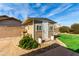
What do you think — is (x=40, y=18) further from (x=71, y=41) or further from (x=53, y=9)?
(x=71, y=41)

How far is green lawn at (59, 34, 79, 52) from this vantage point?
9.57 feet

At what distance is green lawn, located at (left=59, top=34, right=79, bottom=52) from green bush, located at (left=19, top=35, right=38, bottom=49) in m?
0.37

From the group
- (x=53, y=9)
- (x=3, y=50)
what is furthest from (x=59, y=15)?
(x=3, y=50)

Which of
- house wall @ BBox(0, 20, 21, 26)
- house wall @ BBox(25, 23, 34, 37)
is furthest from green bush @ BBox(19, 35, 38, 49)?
house wall @ BBox(0, 20, 21, 26)

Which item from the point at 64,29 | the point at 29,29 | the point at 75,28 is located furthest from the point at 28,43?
the point at 75,28

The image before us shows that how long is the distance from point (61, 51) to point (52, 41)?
0.60 ft

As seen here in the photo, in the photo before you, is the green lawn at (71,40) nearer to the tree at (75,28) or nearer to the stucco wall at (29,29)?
the tree at (75,28)

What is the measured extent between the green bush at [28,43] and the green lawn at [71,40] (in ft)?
1.21

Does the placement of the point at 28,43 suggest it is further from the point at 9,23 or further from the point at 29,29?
the point at 9,23

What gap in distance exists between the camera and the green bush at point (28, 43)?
290cm

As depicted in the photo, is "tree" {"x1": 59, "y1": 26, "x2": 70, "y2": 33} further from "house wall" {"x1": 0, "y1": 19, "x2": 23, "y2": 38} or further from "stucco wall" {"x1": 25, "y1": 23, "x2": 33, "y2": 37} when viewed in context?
"house wall" {"x1": 0, "y1": 19, "x2": 23, "y2": 38}

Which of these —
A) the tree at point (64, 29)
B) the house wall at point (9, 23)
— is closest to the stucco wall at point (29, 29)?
the house wall at point (9, 23)

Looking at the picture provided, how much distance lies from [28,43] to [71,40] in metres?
0.57

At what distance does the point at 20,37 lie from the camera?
9.63 ft
